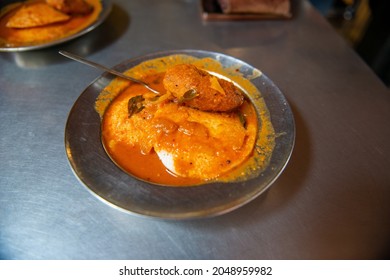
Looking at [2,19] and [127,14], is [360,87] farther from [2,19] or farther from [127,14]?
[2,19]

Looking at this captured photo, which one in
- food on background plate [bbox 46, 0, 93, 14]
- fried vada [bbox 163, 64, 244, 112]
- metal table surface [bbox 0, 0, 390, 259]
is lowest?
metal table surface [bbox 0, 0, 390, 259]

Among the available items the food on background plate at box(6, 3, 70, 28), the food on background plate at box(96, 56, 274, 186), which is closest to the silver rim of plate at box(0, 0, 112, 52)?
the food on background plate at box(6, 3, 70, 28)

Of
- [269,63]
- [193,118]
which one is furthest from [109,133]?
[269,63]

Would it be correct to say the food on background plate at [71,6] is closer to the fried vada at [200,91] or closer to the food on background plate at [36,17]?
the food on background plate at [36,17]

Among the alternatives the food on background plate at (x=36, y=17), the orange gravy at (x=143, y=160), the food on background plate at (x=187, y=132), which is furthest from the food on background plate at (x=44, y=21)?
the orange gravy at (x=143, y=160)

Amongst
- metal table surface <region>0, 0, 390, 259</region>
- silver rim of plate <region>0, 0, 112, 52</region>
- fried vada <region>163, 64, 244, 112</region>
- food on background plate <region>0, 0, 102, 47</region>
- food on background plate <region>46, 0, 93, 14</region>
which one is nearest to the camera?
metal table surface <region>0, 0, 390, 259</region>

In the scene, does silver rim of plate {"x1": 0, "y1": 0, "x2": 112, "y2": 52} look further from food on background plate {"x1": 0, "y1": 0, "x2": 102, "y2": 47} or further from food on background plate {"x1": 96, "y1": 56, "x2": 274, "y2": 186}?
food on background plate {"x1": 96, "y1": 56, "x2": 274, "y2": 186}
